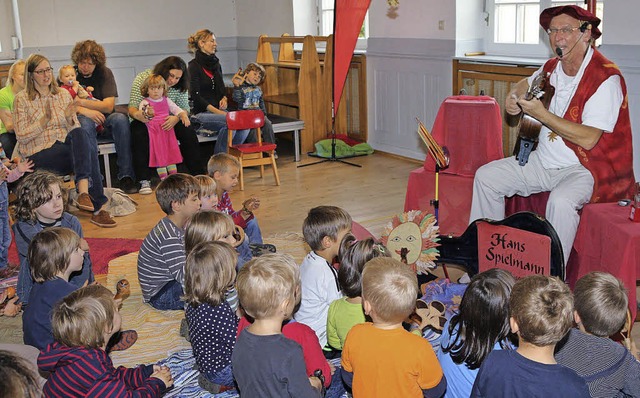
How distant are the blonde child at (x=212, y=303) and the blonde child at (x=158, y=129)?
11.3ft

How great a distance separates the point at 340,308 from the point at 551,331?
0.84 m

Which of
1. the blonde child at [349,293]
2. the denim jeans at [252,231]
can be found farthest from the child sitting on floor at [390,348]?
the denim jeans at [252,231]

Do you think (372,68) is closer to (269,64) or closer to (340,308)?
(269,64)

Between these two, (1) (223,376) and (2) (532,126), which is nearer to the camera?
(1) (223,376)

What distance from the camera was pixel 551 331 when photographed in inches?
76.7

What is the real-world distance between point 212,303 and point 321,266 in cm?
46

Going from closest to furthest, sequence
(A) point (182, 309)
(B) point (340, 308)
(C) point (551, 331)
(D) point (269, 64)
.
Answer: (C) point (551, 331) → (B) point (340, 308) → (A) point (182, 309) → (D) point (269, 64)

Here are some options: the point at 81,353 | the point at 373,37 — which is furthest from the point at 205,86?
the point at 81,353

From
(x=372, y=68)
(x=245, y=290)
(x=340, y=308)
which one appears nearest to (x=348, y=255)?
(x=340, y=308)

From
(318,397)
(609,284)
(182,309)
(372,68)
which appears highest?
(372,68)

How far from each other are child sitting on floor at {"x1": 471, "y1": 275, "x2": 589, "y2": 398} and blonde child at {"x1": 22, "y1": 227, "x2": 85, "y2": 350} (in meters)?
1.68

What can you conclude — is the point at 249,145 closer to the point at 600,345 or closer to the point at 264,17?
the point at 264,17

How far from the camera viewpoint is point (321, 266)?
2854 millimetres

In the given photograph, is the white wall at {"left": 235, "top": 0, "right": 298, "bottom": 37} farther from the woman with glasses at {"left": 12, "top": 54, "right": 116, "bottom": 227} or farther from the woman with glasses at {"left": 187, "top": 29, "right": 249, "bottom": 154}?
the woman with glasses at {"left": 12, "top": 54, "right": 116, "bottom": 227}
